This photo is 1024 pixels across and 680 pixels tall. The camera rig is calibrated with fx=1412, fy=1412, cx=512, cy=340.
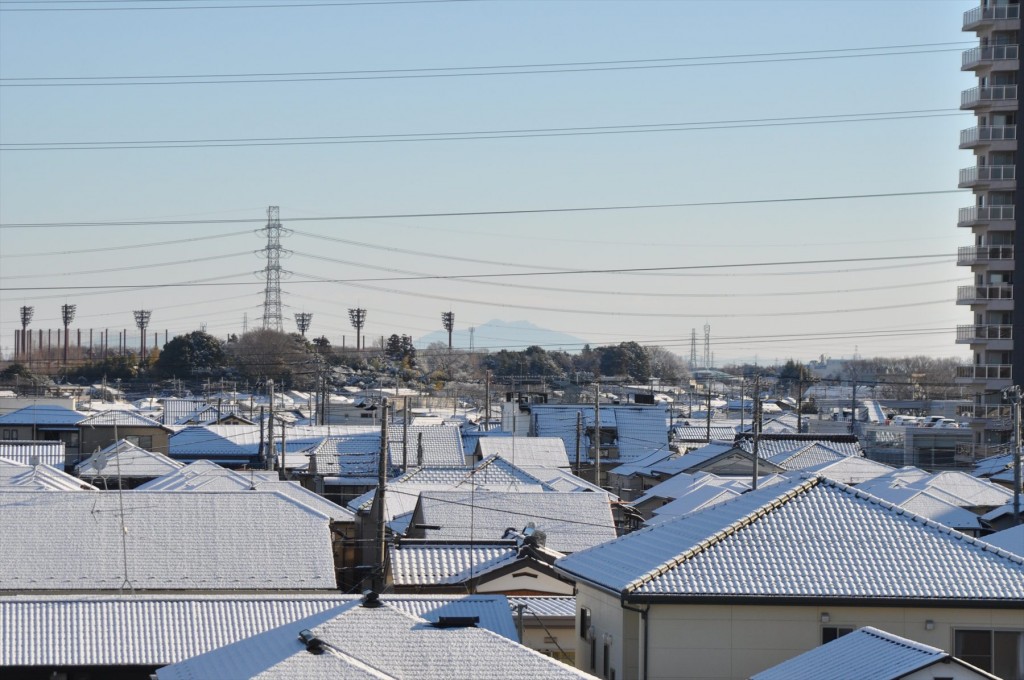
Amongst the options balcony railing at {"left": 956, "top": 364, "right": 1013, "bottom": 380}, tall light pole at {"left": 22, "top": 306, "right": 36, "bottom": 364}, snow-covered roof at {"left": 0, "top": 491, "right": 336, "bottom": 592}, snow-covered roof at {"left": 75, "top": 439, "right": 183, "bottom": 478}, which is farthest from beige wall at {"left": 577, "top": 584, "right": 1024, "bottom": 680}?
tall light pole at {"left": 22, "top": 306, "right": 36, "bottom": 364}

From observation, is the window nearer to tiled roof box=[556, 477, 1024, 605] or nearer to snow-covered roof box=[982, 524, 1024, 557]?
tiled roof box=[556, 477, 1024, 605]

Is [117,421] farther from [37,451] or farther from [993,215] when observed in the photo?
[993,215]

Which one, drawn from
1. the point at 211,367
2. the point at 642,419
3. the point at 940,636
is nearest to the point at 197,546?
the point at 940,636

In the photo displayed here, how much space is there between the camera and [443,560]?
2241 centimetres

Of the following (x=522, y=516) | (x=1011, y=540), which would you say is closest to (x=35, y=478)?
(x=522, y=516)

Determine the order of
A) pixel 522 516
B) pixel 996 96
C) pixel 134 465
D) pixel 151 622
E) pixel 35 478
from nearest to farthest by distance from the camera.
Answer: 1. pixel 151 622
2. pixel 522 516
3. pixel 35 478
4. pixel 134 465
5. pixel 996 96

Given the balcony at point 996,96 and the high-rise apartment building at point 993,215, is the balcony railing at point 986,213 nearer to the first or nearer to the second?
the high-rise apartment building at point 993,215

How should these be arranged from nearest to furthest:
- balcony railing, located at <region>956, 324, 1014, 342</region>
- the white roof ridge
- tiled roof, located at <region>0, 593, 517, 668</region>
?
the white roof ridge → tiled roof, located at <region>0, 593, 517, 668</region> → balcony railing, located at <region>956, 324, 1014, 342</region>

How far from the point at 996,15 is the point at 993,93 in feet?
9.19

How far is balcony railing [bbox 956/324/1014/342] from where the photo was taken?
172 feet

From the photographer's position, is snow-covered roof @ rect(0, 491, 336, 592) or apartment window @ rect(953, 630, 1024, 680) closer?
apartment window @ rect(953, 630, 1024, 680)

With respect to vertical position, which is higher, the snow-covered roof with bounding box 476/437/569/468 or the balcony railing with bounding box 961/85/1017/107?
the balcony railing with bounding box 961/85/1017/107

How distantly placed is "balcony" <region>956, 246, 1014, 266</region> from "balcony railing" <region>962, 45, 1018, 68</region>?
683 centimetres

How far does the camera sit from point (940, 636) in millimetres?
15211
